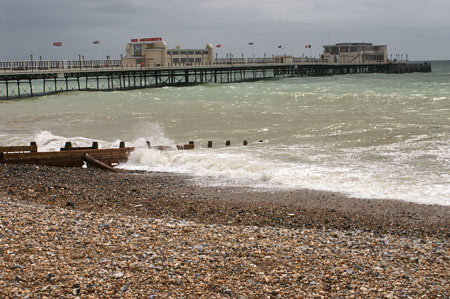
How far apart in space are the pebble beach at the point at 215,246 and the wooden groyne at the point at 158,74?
40.6 meters

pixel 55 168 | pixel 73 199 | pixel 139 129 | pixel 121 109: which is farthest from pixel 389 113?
pixel 73 199

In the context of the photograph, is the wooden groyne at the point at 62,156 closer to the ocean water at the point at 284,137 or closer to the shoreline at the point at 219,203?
the shoreline at the point at 219,203

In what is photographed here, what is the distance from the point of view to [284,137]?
20.3 metres

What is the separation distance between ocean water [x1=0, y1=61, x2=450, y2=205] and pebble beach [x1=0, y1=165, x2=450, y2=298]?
2.00m

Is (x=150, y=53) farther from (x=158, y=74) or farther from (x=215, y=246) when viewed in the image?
(x=215, y=246)

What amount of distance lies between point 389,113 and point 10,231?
25.8 m

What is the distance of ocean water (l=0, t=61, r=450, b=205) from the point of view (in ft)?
38.9

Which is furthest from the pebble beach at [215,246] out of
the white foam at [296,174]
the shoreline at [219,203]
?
the white foam at [296,174]

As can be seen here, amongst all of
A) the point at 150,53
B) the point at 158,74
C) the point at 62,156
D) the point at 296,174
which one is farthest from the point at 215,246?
the point at 150,53

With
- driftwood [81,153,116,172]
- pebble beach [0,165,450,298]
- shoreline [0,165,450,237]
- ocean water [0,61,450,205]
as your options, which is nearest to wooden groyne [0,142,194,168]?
driftwood [81,153,116,172]

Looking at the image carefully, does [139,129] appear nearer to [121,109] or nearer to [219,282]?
[121,109]

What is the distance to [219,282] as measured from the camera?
564 centimetres

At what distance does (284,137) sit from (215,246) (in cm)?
1399

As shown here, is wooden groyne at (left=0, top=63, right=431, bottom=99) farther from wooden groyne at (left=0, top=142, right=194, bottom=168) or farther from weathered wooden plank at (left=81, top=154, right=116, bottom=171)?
weathered wooden plank at (left=81, top=154, right=116, bottom=171)
